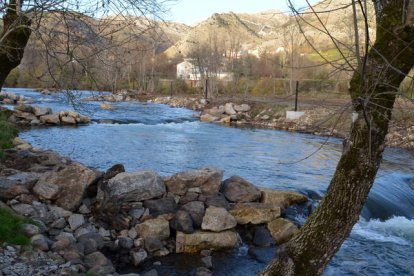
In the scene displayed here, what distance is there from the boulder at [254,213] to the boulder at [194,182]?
29.0 inches

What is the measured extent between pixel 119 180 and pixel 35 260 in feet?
10.4

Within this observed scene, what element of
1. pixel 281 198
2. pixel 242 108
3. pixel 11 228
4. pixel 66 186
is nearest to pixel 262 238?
pixel 281 198

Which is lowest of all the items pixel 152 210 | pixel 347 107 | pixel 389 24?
pixel 152 210

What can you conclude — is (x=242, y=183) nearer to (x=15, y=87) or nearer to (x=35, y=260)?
(x=35, y=260)

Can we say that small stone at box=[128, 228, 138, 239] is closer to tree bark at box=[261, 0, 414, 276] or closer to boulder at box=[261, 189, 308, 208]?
boulder at box=[261, 189, 308, 208]

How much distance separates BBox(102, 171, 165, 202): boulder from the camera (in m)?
8.36

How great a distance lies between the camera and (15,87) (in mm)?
51031

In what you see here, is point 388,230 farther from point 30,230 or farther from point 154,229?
point 30,230

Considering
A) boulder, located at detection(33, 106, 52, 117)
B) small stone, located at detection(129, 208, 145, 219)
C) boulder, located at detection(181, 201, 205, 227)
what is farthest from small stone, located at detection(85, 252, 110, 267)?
boulder, located at detection(33, 106, 52, 117)

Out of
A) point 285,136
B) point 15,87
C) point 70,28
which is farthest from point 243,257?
point 15,87

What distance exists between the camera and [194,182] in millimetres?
9406

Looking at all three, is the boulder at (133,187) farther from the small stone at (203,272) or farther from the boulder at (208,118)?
the boulder at (208,118)

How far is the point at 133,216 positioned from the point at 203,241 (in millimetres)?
Answer: 1409

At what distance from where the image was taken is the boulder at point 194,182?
30.5 ft
